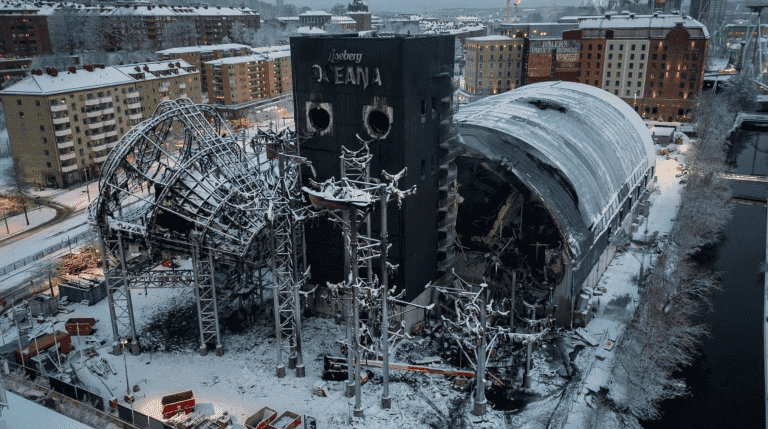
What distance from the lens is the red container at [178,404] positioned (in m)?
33.2

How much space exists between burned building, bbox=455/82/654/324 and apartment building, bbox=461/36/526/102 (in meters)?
93.8

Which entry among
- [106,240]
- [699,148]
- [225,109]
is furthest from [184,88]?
[699,148]

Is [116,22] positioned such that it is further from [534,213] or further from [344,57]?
[534,213]

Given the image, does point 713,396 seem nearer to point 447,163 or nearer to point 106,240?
point 447,163

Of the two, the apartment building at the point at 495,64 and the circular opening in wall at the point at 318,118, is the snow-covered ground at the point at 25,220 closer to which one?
the circular opening in wall at the point at 318,118

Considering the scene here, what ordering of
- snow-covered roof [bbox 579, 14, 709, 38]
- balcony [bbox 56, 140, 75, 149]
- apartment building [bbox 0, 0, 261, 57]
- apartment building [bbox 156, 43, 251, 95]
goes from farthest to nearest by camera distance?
apartment building [bbox 0, 0, 261, 57] < apartment building [bbox 156, 43, 251, 95] < snow-covered roof [bbox 579, 14, 709, 38] < balcony [bbox 56, 140, 75, 149]

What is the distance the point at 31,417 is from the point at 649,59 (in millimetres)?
117428

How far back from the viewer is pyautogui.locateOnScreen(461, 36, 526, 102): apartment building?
141875 millimetres

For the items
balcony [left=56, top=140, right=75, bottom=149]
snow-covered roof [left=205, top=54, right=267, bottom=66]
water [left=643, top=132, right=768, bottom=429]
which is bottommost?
water [left=643, top=132, right=768, bottom=429]

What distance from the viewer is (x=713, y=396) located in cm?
3744

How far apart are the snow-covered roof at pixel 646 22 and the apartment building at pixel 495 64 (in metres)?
20.7

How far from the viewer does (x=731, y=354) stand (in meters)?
42.1

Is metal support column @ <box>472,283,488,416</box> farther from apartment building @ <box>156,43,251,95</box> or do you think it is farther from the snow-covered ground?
apartment building @ <box>156,43,251,95</box>

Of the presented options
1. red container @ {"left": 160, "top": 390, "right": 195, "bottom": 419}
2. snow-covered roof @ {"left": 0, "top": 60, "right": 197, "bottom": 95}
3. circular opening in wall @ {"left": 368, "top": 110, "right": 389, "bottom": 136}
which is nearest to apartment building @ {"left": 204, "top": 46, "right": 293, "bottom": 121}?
snow-covered roof @ {"left": 0, "top": 60, "right": 197, "bottom": 95}
